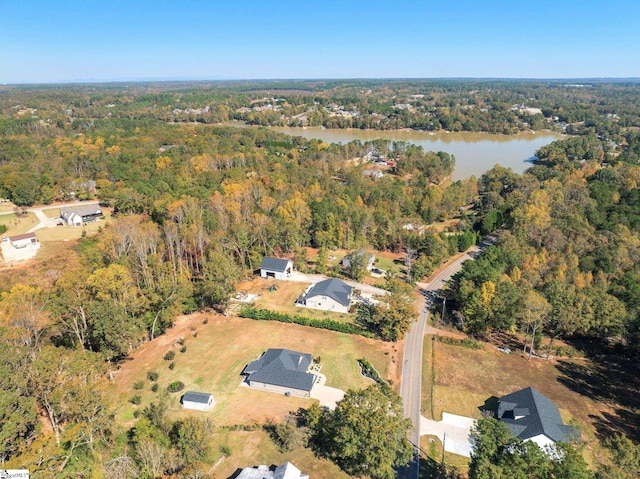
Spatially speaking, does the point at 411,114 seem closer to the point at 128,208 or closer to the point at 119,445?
the point at 128,208

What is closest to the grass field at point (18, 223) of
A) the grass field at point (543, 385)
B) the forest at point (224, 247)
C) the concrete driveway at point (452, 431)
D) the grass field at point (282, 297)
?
the forest at point (224, 247)

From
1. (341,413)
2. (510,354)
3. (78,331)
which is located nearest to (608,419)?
(510,354)

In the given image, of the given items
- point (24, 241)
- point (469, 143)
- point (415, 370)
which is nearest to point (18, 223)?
point (24, 241)

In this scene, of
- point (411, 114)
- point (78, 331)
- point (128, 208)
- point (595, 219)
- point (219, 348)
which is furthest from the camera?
point (411, 114)

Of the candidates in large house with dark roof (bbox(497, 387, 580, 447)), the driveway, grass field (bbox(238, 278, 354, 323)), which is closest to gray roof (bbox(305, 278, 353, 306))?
grass field (bbox(238, 278, 354, 323))

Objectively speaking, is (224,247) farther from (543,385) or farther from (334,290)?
(543,385)

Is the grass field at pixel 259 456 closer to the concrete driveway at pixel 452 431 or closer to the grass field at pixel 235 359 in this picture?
the grass field at pixel 235 359
